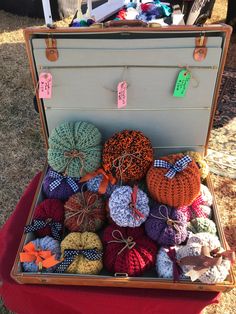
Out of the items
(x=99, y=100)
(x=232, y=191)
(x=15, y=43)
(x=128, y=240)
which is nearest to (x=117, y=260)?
(x=128, y=240)

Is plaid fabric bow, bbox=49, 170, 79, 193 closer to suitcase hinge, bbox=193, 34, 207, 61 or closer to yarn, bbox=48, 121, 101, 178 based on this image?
yarn, bbox=48, 121, 101, 178

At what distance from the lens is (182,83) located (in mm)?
1207

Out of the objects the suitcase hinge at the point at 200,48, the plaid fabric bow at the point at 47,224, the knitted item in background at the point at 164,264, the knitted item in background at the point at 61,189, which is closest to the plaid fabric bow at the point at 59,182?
the knitted item in background at the point at 61,189

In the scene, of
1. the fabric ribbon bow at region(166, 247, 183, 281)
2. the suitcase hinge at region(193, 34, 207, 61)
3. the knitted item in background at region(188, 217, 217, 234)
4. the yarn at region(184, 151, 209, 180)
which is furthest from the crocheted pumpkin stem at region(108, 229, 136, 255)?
the suitcase hinge at region(193, 34, 207, 61)

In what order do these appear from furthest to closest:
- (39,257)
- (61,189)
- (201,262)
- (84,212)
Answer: (61,189), (84,212), (39,257), (201,262)

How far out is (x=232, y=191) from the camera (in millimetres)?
1793

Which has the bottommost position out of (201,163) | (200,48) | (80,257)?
(80,257)

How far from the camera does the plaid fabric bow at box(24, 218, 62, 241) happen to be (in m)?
1.16

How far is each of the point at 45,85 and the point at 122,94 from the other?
274 millimetres

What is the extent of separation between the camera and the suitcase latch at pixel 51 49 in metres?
1.13

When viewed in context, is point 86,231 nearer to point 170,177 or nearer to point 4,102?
point 170,177

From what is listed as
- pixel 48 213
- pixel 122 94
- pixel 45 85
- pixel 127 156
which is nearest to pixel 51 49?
pixel 45 85

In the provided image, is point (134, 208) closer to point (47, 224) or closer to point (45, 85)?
point (47, 224)

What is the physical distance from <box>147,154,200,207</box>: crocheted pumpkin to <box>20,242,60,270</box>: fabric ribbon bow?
1.28ft
